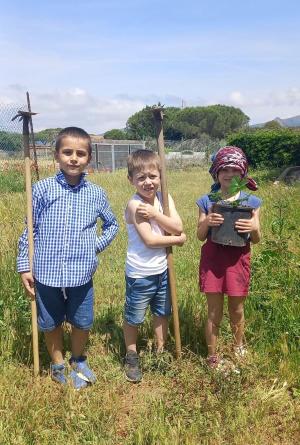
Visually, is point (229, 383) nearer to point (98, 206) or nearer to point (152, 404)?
point (152, 404)

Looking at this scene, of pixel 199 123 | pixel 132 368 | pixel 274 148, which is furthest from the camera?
pixel 199 123

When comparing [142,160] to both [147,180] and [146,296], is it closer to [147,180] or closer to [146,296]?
[147,180]

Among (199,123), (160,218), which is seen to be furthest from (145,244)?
(199,123)

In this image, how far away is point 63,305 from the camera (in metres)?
2.81

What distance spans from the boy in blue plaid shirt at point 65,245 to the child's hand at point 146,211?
30cm

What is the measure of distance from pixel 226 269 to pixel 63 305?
1072mm

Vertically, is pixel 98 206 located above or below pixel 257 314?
above

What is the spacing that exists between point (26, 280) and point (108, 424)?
0.99 metres

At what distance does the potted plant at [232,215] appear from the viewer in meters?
2.58

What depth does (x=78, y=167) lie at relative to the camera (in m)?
2.71

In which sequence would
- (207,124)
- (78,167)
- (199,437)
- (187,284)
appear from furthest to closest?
(207,124)
(187,284)
(78,167)
(199,437)

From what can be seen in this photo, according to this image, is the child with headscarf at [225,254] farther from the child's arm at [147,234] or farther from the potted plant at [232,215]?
the child's arm at [147,234]

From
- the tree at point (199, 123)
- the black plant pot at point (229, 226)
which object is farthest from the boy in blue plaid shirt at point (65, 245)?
the tree at point (199, 123)

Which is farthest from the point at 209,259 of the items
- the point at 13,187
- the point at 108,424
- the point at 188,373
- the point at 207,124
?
the point at 207,124
